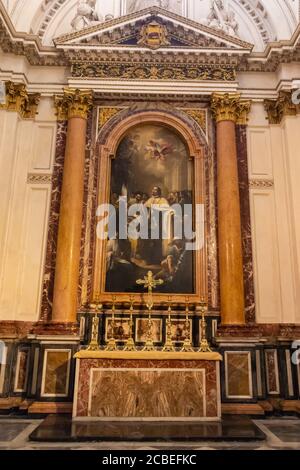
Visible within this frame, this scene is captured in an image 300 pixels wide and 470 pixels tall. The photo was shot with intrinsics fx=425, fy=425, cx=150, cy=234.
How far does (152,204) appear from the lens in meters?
8.78

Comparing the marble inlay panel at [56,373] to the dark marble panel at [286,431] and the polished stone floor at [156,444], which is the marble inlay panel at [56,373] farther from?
the dark marble panel at [286,431]

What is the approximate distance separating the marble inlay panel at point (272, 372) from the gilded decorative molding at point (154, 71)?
18.9ft

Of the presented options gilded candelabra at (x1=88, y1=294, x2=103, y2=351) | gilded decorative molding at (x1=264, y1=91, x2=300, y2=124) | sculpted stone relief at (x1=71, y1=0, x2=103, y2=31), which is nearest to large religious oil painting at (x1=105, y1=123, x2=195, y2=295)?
gilded candelabra at (x1=88, y1=294, x2=103, y2=351)

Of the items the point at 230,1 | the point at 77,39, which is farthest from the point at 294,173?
the point at 77,39

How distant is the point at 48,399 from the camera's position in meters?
7.27

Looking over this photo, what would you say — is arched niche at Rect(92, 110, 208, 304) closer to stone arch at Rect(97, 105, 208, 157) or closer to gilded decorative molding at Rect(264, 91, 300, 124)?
stone arch at Rect(97, 105, 208, 157)

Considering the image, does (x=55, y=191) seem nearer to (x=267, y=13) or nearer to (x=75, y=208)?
(x=75, y=208)

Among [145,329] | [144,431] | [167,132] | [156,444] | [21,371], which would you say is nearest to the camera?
[156,444]

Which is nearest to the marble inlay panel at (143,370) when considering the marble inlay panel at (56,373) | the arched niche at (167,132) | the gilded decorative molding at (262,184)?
the marble inlay panel at (56,373)

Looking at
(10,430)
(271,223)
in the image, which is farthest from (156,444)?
(271,223)

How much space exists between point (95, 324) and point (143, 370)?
1.31 m

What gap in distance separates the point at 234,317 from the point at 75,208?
3717mm

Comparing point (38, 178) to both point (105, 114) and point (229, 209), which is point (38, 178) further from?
point (229, 209)

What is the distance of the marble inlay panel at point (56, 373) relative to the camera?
7336mm
